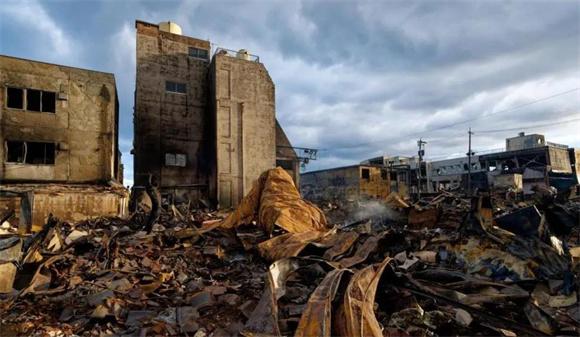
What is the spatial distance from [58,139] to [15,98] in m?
2.54

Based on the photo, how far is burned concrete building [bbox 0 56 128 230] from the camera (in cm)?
1412

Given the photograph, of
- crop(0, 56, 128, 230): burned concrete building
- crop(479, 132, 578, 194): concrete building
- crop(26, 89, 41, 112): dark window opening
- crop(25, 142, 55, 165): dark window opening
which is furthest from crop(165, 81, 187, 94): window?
crop(479, 132, 578, 194): concrete building

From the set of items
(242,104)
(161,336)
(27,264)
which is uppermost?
(242,104)

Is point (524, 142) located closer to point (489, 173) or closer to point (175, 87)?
point (489, 173)

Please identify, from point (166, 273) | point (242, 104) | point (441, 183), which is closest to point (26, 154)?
point (242, 104)

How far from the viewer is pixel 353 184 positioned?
34719 millimetres

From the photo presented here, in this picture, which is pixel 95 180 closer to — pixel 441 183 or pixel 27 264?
pixel 27 264

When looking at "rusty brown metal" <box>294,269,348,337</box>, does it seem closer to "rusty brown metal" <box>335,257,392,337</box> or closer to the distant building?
"rusty brown metal" <box>335,257,392,337</box>

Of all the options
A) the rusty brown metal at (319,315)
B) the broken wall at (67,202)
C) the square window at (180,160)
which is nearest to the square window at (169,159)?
the square window at (180,160)

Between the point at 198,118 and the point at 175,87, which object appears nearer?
the point at 175,87

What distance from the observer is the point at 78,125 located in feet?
51.4

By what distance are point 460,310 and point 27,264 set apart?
23.6ft

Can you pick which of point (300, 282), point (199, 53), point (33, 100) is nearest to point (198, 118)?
point (199, 53)

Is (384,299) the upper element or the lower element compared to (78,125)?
lower
